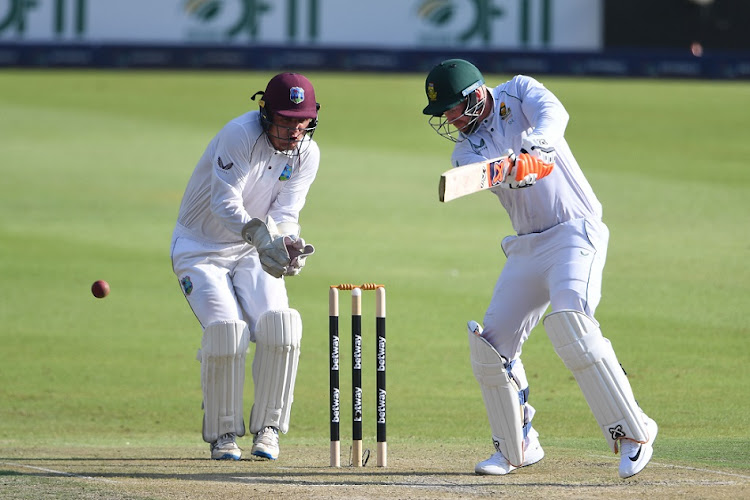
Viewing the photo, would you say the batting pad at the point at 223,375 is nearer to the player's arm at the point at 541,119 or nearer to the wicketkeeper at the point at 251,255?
the wicketkeeper at the point at 251,255

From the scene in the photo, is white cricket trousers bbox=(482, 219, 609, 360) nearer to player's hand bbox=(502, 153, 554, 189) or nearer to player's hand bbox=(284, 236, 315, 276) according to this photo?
player's hand bbox=(502, 153, 554, 189)

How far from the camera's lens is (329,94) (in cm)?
2297

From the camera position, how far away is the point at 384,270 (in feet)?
37.0

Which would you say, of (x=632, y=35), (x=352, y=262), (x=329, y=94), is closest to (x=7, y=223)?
(x=352, y=262)

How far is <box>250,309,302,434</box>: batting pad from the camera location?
5660mm

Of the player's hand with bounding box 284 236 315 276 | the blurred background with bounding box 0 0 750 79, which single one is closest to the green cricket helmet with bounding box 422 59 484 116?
the player's hand with bounding box 284 236 315 276

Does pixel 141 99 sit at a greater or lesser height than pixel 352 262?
greater

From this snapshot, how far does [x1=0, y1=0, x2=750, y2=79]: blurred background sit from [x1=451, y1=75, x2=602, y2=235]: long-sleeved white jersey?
17736mm

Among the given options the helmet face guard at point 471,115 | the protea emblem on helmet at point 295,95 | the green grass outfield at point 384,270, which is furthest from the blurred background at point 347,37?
the helmet face guard at point 471,115

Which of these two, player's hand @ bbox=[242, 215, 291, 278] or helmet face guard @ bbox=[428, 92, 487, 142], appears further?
player's hand @ bbox=[242, 215, 291, 278]

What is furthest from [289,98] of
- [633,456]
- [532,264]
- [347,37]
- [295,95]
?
[347,37]

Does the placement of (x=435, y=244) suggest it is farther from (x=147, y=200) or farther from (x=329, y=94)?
(x=329, y=94)

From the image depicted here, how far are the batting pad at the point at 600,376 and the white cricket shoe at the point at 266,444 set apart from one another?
151 cm

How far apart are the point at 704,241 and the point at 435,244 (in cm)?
262
